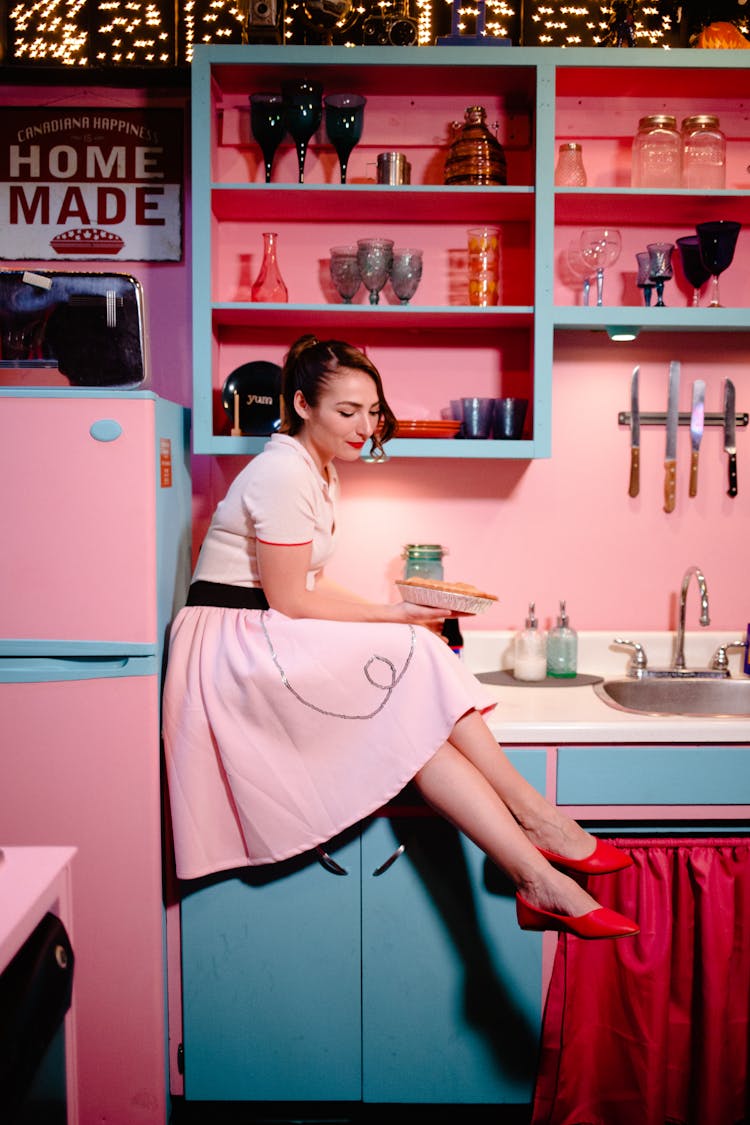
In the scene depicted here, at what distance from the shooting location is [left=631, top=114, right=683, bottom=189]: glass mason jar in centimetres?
244

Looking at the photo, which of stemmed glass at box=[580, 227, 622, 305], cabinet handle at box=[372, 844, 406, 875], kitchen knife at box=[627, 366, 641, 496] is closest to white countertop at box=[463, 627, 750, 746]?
cabinet handle at box=[372, 844, 406, 875]

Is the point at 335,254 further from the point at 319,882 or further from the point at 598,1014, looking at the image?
the point at 598,1014

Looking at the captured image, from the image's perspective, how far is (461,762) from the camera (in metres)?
1.94

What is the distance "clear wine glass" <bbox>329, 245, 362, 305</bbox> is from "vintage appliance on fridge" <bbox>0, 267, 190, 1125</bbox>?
0.63 m

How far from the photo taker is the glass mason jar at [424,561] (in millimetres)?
2578

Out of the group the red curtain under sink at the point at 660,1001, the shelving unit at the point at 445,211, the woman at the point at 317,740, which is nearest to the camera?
the woman at the point at 317,740

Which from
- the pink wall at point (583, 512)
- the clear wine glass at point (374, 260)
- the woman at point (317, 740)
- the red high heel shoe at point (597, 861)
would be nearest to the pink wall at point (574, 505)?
the pink wall at point (583, 512)

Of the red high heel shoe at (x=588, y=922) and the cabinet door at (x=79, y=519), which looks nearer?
the red high heel shoe at (x=588, y=922)

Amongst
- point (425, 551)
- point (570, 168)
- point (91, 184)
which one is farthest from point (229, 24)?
point (425, 551)

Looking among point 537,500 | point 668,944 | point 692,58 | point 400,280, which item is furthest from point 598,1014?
point 692,58

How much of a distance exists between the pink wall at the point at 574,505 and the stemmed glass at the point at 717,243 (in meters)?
0.23

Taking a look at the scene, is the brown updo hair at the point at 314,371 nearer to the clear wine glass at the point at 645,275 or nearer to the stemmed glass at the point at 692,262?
the clear wine glass at the point at 645,275

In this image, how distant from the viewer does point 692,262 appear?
8.22ft

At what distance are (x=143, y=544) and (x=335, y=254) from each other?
0.92 metres
